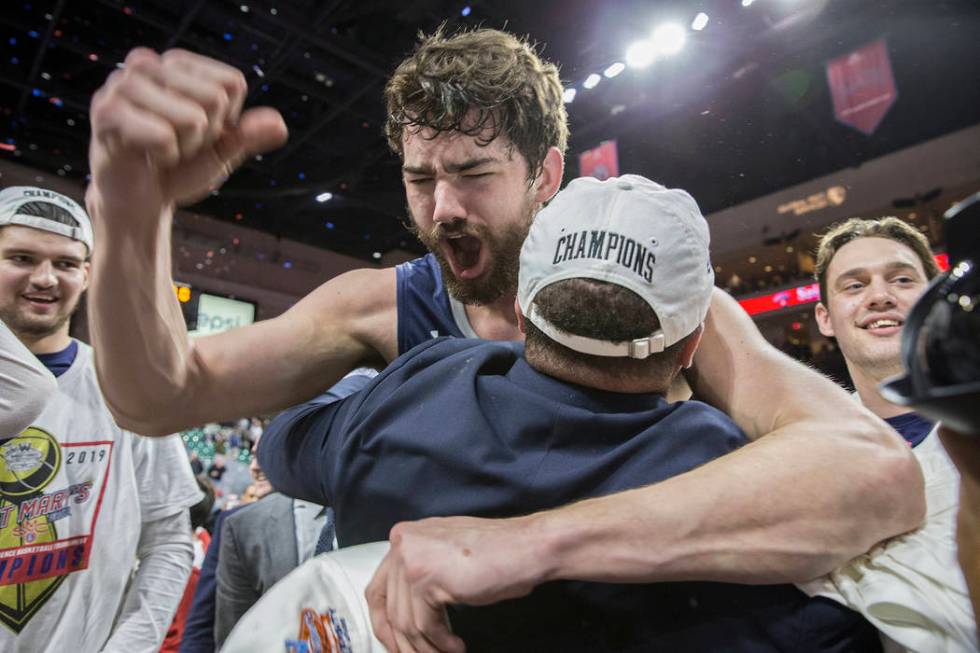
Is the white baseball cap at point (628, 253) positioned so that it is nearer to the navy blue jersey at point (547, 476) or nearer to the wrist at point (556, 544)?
the navy blue jersey at point (547, 476)

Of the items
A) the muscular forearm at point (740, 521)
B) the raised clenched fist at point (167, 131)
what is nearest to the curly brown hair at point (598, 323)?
the muscular forearm at point (740, 521)

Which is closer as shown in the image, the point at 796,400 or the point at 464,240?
the point at 796,400

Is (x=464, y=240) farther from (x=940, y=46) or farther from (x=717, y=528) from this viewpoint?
(x=940, y=46)

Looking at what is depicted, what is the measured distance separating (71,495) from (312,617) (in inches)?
61.8

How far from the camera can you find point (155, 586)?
6.40ft

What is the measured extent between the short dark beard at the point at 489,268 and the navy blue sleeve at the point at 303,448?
60cm

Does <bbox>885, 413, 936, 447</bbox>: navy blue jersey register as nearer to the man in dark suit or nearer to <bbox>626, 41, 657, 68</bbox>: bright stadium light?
the man in dark suit

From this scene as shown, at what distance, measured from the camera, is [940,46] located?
8922 mm

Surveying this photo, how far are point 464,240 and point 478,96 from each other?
0.40 meters

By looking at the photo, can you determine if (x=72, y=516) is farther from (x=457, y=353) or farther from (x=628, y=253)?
(x=628, y=253)

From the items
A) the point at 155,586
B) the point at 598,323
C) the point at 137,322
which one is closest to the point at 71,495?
the point at 155,586

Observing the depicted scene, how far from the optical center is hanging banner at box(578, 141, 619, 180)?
7.16 meters

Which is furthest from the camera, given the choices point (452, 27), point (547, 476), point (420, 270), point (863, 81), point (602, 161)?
point (863, 81)

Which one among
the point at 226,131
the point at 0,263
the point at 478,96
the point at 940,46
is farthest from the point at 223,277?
the point at 940,46
